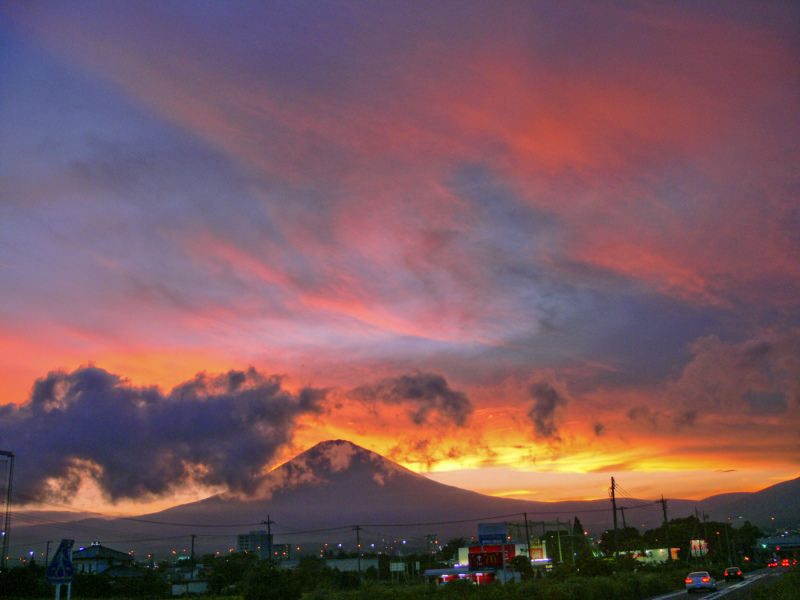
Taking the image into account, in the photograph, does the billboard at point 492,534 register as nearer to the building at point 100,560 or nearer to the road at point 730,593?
the road at point 730,593

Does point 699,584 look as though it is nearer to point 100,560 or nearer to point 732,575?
point 732,575

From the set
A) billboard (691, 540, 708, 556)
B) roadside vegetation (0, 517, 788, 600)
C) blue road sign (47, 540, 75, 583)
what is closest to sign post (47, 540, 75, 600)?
blue road sign (47, 540, 75, 583)

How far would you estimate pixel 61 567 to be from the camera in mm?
23812

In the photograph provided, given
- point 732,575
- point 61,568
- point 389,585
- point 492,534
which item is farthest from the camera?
point 732,575

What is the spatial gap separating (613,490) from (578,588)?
41.5 metres

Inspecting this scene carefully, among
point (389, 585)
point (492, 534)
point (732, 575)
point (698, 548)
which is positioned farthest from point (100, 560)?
point (698, 548)

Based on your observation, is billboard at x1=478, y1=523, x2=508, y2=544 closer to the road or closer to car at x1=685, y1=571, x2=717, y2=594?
the road

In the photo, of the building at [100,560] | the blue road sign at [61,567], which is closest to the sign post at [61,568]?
the blue road sign at [61,567]

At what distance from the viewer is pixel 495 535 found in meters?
62.9

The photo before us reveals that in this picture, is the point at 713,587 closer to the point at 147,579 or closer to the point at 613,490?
the point at 613,490

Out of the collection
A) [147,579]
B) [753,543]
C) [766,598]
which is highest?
[766,598]

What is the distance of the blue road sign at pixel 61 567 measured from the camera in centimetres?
2348

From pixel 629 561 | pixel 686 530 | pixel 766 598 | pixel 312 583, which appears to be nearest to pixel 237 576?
pixel 312 583

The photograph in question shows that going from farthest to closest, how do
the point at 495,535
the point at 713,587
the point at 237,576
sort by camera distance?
the point at 237,576 → the point at 495,535 → the point at 713,587
